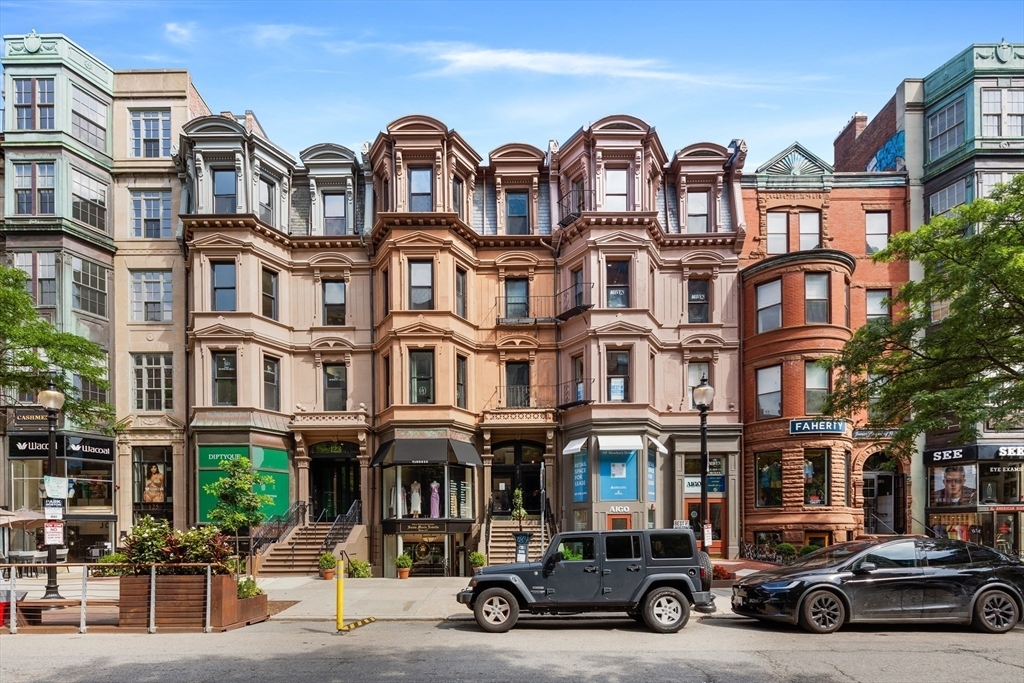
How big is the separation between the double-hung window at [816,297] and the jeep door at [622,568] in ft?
54.7

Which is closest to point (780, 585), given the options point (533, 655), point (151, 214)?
point (533, 655)

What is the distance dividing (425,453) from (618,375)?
707 cm

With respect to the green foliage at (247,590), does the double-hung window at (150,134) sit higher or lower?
higher

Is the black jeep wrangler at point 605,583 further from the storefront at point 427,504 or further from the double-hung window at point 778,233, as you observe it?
the double-hung window at point 778,233

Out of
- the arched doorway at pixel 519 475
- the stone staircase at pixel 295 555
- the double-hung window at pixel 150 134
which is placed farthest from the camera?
the double-hung window at pixel 150 134

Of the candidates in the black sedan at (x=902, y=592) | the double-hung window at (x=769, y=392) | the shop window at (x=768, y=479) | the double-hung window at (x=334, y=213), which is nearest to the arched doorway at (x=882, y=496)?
the shop window at (x=768, y=479)

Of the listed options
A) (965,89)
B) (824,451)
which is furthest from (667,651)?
(965,89)

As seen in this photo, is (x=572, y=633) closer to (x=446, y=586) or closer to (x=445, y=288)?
(x=446, y=586)

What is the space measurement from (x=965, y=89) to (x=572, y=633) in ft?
83.7

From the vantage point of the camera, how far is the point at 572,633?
46.0ft

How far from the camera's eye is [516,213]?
3056 cm

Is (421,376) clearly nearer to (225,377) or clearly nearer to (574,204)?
(225,377)

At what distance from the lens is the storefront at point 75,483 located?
88.4 feet

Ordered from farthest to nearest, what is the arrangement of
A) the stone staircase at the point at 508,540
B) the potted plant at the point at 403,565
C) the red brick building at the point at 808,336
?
the red brick building at the point at 808,336, the stone staircase at the point at 508,540, the potted plant at the point at 403,565
